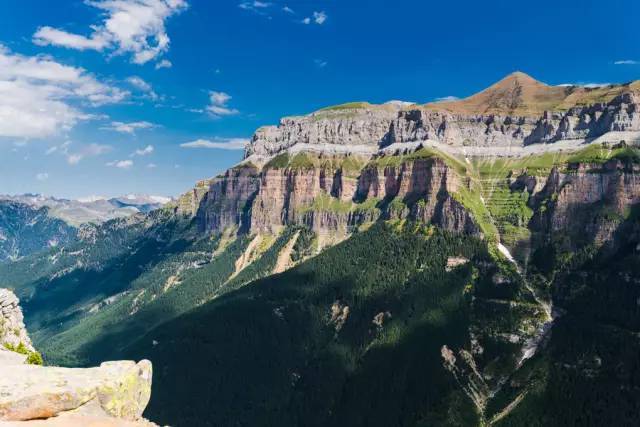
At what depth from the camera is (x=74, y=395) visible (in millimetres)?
39812

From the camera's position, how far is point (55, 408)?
38.6m

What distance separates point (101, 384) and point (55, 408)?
4727 mm

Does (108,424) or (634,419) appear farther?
(634,419)

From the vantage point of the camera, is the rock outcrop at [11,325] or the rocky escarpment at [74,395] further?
the rock outcrop at [11,325]

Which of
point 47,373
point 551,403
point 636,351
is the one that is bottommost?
point 551,403

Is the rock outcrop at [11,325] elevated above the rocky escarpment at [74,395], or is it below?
below

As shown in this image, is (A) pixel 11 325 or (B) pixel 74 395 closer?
(B) pixel 74 395

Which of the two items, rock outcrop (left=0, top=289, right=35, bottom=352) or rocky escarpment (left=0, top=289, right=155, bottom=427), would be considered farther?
rock outcrop (left=0, top=289, right=35, bottom=352)

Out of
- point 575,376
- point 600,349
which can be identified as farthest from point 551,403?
point 600,349

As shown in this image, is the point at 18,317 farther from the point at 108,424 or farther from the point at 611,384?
the point at 611,384

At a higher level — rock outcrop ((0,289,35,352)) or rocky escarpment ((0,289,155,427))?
rocky escarpment ((0,289,155,427))

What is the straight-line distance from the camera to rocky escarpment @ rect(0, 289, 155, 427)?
37.3 metres

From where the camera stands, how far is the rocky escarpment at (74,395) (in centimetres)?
3734

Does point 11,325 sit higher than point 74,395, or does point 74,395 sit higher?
point 74,395
